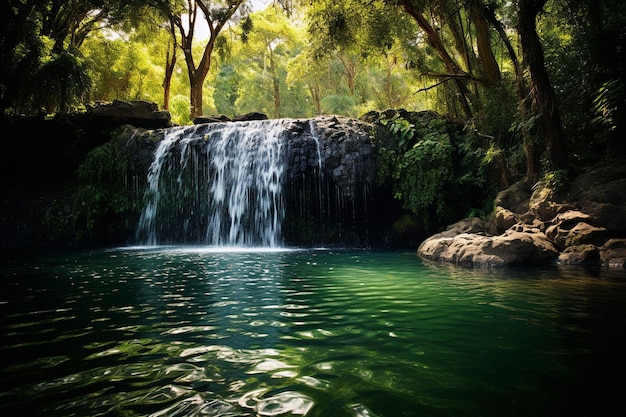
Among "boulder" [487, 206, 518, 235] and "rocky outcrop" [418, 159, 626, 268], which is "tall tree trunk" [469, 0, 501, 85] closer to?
"rocky outcrop" [418, 159, 626, 268]

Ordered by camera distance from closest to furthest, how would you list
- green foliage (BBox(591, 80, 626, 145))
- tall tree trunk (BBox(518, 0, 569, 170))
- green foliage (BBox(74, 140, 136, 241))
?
green foliage (BBox(591, 80, 626, 145)) < tall tree trunk (BBox(518, 0, 569, 170)) < green foliage (BBox(74, 140, 136, 241))

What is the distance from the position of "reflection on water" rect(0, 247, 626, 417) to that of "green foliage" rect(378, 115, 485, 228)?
6.47 meters

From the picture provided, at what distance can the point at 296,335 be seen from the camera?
3.16 m

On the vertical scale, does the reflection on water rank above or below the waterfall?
below

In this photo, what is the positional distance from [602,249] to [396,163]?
6.69 meters

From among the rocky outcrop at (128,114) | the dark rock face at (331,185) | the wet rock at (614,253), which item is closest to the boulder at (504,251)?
the wet rock at (614,253)

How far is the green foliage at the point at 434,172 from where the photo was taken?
1190 cm

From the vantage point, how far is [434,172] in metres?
11.9

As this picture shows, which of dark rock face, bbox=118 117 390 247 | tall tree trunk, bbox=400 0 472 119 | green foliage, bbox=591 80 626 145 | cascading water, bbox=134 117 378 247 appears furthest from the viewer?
cascading water, bbox=134 117 378 247

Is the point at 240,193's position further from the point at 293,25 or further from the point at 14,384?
the point at 293,25

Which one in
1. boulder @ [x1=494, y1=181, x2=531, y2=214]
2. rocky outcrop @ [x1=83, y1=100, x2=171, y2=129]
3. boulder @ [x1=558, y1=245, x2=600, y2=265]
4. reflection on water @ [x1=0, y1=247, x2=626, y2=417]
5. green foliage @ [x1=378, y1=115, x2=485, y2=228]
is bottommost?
reflection on water @ [x1=0, y1=247, x2=626, y2=417]

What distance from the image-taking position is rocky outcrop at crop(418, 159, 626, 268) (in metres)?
6.87

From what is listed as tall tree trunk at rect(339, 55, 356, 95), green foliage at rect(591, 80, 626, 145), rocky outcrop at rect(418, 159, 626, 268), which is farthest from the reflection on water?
tall tree trunk at rect(339, 55, 356, 95)

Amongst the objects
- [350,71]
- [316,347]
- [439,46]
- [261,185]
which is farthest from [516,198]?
[350,71]
